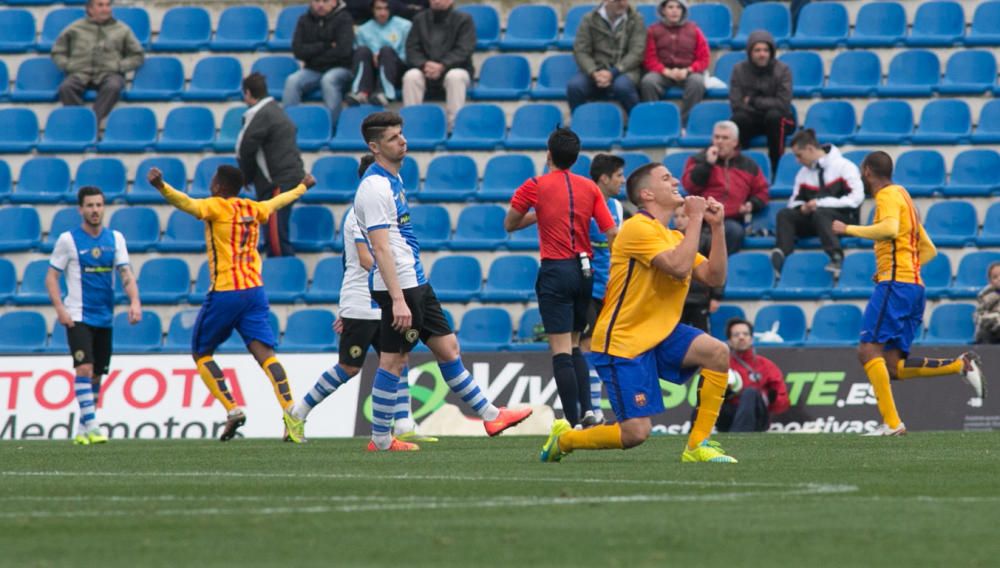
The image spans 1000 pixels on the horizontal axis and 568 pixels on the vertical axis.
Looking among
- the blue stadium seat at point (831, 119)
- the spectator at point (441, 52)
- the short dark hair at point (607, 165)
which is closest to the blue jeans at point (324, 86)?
the spectator at point (441, 52)

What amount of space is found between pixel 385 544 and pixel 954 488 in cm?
337

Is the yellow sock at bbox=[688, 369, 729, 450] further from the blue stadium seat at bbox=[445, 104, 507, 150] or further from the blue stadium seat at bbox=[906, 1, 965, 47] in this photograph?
the blue stadium seat at bbox=[906, 1, 965, 47]

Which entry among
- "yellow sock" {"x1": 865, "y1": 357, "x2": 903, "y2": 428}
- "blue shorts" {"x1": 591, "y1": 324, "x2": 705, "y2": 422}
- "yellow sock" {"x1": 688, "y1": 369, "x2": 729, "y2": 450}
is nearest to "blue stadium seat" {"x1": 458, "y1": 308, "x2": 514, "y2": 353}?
"yellow sock" {"x1": 865, "y1": 357, "x2": 903, "y2": 428}

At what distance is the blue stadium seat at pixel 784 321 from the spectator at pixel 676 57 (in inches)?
130

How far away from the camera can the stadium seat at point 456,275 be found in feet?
62.5

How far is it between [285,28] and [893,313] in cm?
1152

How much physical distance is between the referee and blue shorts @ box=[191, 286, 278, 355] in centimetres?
239

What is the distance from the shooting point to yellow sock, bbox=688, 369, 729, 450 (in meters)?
9.73

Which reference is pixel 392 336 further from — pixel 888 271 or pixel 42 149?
pixel 42 149

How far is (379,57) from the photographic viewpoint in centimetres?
2117

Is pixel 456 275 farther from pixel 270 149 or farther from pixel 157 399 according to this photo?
pixel 157 399

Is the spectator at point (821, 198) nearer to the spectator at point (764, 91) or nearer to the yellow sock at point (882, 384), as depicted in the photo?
the spectator at point (764, 91)

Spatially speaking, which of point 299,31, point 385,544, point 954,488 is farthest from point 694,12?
point 385,544

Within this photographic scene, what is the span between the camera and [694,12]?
2167 centimetres
